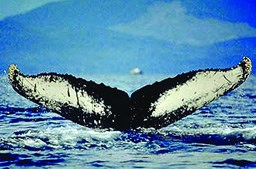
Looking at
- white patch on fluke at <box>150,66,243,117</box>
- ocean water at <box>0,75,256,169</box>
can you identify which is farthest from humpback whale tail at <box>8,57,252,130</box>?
ocean water at <box>0,75,256,169</box>

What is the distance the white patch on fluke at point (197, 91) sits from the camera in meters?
A: 4.94

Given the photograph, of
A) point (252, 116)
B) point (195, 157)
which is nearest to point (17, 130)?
point (195, 157)

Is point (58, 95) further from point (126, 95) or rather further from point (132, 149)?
point (132, 149)

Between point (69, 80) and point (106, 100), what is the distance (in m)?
0.35

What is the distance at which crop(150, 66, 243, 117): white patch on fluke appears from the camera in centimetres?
494

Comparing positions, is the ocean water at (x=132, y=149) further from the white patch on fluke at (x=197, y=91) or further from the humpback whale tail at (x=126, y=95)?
the white patch on fluke at (x=197, y=91)

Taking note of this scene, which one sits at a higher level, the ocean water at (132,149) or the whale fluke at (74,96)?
the whale fluke at (74,96)

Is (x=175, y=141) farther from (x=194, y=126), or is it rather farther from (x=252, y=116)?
(x=252, y=116)

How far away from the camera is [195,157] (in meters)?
4.93

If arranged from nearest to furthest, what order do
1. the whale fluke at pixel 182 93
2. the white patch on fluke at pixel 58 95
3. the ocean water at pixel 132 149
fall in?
1. the ocean water at pixel 132 149
2. the white patch on fluke at pixel 58 95
3. the whale fluke at pixel 182 93

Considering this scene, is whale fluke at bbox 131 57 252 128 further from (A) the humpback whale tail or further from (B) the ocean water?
(B) the ocean water

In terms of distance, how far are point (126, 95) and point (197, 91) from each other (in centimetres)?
60

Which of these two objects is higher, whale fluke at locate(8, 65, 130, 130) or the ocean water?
whale fluke at locate(8, 65, 130, 130)

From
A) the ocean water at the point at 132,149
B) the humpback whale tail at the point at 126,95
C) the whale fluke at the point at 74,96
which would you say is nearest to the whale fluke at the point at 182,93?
the humpback whale tail at the point at 126,95
